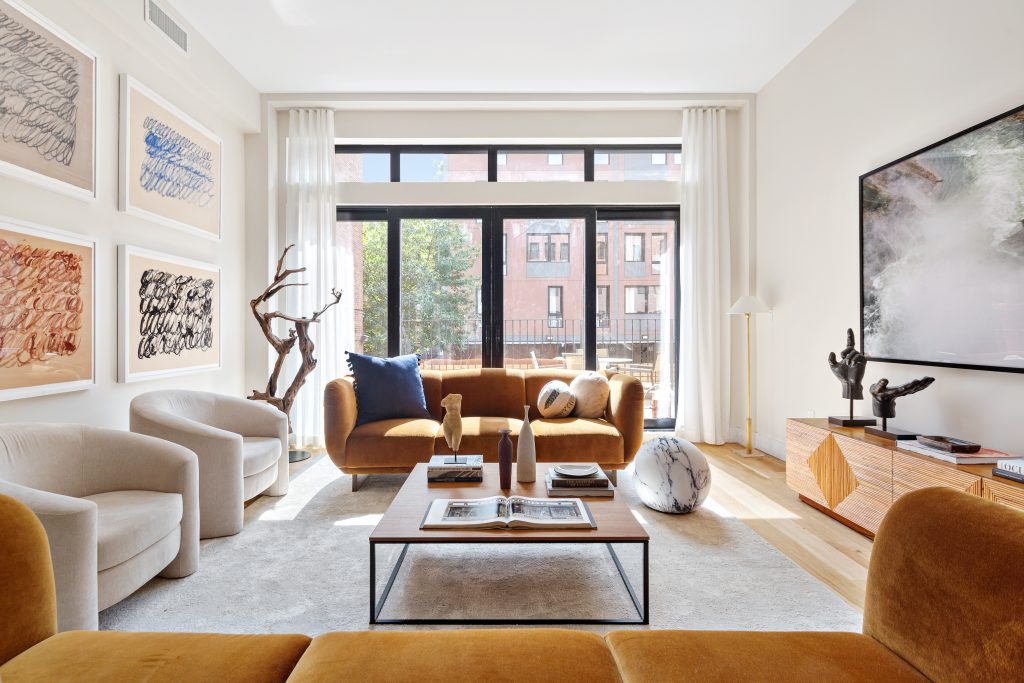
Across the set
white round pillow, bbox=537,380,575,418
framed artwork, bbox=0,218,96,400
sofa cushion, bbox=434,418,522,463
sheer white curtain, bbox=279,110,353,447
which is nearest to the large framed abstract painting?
white round pillow, bbox=537,380,575,418

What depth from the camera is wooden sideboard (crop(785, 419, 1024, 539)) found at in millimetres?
2115

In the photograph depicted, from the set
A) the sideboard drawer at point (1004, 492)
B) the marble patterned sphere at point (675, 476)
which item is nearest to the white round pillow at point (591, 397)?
the marble patterned sphere at point (675, 476)

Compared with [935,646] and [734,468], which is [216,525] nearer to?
[935,646]

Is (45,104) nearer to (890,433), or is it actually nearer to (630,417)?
(630,417)

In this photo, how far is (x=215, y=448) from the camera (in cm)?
262

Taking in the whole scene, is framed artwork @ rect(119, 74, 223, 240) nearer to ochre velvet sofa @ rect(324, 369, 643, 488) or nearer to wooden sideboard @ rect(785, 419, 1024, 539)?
ochre velvet sofa @ rect(324, 369, 643, 488)

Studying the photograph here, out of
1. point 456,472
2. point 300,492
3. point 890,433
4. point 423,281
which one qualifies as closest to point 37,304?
point 300,492

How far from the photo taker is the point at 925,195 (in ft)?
8.94

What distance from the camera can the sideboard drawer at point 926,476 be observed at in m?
2.11

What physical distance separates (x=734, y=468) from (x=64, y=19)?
4.91 metres

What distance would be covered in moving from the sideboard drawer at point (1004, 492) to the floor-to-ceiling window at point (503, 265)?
302cm

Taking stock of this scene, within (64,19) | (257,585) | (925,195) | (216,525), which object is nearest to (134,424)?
(216,525)

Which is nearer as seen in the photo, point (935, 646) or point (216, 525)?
point (935, 646)

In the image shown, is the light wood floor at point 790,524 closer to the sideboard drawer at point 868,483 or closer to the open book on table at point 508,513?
the sideboard drawer at point 868,483
